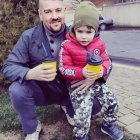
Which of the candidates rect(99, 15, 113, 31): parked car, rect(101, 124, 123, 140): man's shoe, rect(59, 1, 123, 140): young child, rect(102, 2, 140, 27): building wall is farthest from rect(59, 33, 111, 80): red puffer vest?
rect(99, 15, 113, 31): parked car

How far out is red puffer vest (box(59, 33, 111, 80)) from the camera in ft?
8.72

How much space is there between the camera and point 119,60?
7289 millimetres

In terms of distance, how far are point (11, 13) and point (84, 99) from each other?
7.19ft

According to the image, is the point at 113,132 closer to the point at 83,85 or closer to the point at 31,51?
the point at 83,85

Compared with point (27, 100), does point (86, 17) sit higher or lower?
higher

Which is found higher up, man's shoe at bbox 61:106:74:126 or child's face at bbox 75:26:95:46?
child's face at bbox 75:26:95:46

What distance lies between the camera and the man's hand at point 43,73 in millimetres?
2430

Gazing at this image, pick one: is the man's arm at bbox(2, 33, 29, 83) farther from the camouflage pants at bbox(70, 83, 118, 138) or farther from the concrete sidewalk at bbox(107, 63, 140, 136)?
the concrete sidewalk at bbox(107, 63, 140, 136)

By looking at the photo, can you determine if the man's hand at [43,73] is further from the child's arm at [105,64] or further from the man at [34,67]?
the child's arm at [105,64]

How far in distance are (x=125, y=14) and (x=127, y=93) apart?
632 inches

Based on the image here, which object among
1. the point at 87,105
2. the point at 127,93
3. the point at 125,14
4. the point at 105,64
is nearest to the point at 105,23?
the point at 125,14

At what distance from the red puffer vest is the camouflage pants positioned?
0.19 meters

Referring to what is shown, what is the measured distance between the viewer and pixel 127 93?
437cm

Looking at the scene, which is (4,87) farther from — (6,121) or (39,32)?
(39,32)
